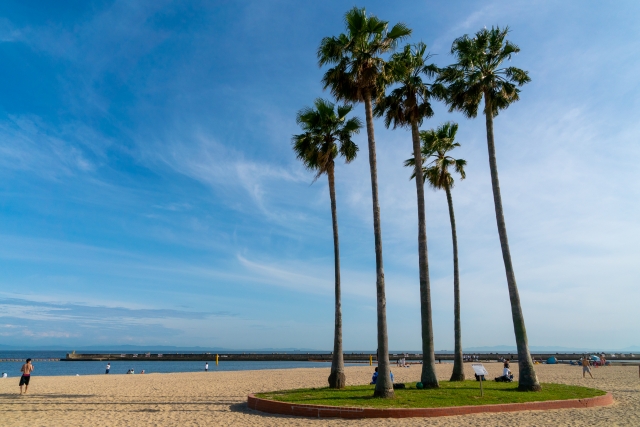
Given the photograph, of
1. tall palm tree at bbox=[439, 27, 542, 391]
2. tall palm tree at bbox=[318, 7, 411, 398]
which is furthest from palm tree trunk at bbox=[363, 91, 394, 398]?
tall palm tree at bbox=[439, 27, 542, 391]

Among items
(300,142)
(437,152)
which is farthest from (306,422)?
(437,152)

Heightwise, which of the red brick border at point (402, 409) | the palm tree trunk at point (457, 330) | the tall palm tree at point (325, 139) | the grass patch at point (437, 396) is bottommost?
the red brick border at point (402, 409)

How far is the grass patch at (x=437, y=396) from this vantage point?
14219mm

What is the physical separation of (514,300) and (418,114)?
9.08 metres

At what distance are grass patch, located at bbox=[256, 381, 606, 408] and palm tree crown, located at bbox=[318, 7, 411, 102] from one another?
38.4 ft

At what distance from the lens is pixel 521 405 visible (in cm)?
1395

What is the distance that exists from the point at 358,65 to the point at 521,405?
1359cm

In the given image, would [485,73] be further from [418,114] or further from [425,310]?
[425,310]

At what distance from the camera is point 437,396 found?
1561 cm

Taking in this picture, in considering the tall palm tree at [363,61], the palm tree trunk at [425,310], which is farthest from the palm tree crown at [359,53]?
the palm tree trunk at [425,310]

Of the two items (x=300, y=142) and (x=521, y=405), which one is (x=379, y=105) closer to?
(x=300, y=142)

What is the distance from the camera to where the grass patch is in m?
14.2

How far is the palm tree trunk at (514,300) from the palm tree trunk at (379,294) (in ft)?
18.2

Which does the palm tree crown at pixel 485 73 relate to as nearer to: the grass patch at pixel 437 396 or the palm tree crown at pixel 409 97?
the palm tree crown at pixel 409 97
